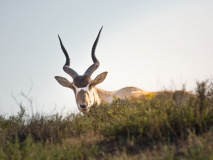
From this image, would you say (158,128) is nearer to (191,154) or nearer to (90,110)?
(191,154)

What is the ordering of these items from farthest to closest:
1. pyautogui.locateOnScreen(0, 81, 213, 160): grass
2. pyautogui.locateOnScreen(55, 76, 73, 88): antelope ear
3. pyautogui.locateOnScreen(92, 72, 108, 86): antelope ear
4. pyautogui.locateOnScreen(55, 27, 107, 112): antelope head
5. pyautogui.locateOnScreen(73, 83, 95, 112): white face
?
pyautogui.locateOnScreen(55, 76, 73, 88): antelope ear < pyautogui.locateOnScreen(92, 72, 108, 86): antelope ear < pyautogui.locateOnScreen(55, 27, 107, 112): antelope head < pyautogui.locateOnScreen(73, 83, 95, 112): white face < pyautogui.locateOnScreen(0, 81, 213, 160): grass

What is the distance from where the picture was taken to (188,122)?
5.32 m

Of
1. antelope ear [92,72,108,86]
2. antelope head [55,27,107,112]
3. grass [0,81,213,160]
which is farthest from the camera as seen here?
antelope ear [92,72,108,86]

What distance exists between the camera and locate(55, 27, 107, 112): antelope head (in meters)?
9.77

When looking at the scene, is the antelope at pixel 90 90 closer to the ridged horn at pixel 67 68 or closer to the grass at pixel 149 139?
the ridged horn at pixel 67 68

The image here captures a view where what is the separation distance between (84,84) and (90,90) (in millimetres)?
314

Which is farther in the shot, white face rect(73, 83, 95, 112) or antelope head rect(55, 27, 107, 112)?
antelope head rect(55, 27, 107, 112)

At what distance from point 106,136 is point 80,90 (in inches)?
163

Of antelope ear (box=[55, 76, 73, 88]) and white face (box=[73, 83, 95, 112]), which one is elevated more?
antelope ear (box=[55, 76, 73, 88])

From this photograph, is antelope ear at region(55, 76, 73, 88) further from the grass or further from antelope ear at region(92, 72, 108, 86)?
the grass

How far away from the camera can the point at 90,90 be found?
33.4 feet

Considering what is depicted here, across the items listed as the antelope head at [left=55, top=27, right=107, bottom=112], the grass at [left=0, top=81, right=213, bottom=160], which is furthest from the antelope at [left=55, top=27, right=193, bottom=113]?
A: the grass at [left=0, top=81, right=213, bottom=160]

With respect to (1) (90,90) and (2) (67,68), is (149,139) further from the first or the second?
(2) (67,68)

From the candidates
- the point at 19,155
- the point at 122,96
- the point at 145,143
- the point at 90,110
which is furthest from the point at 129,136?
the point at 122,96
